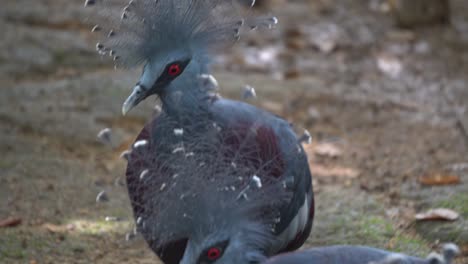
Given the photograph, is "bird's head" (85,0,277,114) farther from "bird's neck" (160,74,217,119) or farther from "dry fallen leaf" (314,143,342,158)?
"dry fallen leaf" (314,143,342,158)

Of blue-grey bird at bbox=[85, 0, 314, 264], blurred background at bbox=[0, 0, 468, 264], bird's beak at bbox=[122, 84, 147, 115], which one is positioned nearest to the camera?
blue-grey bird at bbox=[85, 0, 314, 264]

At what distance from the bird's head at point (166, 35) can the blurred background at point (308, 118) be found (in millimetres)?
372

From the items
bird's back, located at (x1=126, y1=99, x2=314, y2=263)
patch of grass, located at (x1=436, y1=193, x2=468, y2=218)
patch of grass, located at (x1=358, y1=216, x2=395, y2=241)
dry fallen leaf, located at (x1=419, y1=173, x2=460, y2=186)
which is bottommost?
dry fallen leaf, located at (x1=419, y1=173, x2=460, y2=186)

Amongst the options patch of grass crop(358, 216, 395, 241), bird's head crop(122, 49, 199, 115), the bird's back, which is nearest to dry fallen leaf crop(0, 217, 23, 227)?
the bird's back

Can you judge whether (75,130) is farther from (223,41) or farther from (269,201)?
(269,201)

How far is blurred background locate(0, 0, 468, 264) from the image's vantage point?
4.09m

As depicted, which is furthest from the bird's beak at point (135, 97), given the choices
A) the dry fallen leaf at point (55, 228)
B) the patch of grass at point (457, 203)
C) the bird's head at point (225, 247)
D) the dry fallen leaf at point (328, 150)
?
the dry fallen leaf at point (328, 150)

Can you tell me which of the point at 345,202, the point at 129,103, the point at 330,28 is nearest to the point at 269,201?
the point at 129,103

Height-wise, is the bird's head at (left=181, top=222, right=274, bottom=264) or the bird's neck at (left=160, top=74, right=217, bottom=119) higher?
the bird's neck at (left=160, top=74, right=217, bottom=119)

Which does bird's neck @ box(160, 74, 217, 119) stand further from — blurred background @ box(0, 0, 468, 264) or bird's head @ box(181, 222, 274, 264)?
bird's head @ box(181, 222, 274, 264)

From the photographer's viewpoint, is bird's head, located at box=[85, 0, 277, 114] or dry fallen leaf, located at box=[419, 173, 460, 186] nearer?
bird's head, located at box=[85, 0, 277, 114]

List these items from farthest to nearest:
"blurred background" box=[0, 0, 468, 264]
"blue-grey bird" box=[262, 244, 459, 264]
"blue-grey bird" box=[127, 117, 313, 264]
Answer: "blurred background" box=[0, 0, 468, 264], "blue-grey bird" box=[127, 117, 313, 264], "blue-grey bird" box=[262, 244, 459, 264]

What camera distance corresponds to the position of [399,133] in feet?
18.8

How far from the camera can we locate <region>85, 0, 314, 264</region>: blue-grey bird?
2838 mm
